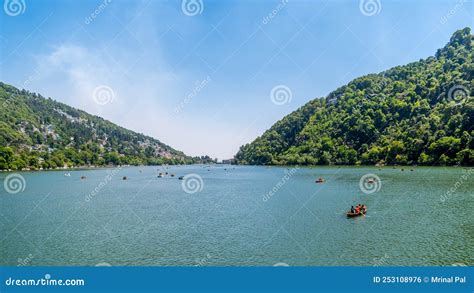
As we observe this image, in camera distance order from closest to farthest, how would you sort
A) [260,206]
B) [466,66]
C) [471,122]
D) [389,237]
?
1. [389,237]
2. [260,206]
3. [471,122]
4. [466,66]

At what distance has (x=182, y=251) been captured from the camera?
2878 centimetres

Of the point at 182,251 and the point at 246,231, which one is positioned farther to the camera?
the point at 246,231

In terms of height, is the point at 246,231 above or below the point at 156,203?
below

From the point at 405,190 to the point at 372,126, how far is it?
139m

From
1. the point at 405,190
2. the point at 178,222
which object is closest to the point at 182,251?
the point at 178,222

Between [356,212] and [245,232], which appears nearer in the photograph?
[245,232]

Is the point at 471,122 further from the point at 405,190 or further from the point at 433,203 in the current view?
Result: the point at 433,203

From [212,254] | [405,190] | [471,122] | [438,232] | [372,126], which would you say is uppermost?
[372,126]

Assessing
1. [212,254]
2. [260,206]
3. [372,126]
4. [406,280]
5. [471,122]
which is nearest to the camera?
[406,280]

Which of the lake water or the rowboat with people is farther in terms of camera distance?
the rowboat with people

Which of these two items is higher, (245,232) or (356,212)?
(245,232)

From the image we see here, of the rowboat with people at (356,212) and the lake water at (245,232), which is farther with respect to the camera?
the rowboat with people at (356,212)

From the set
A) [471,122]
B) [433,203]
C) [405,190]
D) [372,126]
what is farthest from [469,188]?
[372,126]

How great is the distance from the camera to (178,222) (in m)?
40.5
